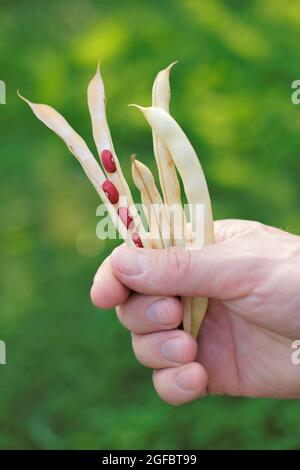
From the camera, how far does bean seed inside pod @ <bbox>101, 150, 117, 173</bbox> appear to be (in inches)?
67.6

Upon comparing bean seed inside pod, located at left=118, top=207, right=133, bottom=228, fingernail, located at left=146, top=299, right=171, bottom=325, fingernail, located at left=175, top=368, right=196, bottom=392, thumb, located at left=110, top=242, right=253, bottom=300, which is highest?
bean seed inside pod, located at left=118, top=207, right=133, bottom=228

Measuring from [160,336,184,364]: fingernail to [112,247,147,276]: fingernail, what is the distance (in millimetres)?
195

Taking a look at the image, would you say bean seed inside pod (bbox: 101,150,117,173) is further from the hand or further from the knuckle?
the knuckle

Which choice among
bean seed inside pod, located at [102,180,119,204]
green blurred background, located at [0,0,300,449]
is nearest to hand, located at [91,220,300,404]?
bean seed inside pod, located at [102,180,119,204]

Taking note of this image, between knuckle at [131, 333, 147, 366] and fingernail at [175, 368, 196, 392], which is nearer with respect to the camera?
fingernail at [175, 368, 196, 392]

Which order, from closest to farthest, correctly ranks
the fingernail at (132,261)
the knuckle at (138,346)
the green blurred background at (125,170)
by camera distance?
the fingernail at (132,261)
the knuckle at (138,346)
the green blurred background at (125,170)

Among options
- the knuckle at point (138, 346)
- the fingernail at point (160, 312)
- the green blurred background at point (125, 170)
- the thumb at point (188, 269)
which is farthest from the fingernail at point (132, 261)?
the green blurred background at point (125, 170)

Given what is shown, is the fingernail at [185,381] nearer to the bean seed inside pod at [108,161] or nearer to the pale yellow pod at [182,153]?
the pale yellow pod at [182,153]

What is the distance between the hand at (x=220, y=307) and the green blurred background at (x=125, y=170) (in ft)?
2.26

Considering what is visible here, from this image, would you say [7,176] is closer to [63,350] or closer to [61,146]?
[61,146]

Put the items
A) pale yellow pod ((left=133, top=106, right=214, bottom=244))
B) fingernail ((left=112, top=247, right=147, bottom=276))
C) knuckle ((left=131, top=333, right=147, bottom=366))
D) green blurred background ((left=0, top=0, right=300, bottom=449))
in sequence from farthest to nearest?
green blurred background ((left=0, top=0, right=300, bottom=449)) → knuckle ((left=131, top=333, right=147, bottom=366)) → fingernail ((left=112, top=247, right=147, bottom=276)) → pale yellow pod ((left=133, top=106, right=214, bottom=244))

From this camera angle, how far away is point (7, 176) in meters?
3.38

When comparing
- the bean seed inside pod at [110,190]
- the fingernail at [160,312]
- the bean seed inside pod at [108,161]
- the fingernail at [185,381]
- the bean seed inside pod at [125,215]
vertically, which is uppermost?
the bean seed inside pod at [108,161]

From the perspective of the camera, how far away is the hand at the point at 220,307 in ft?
5.64
